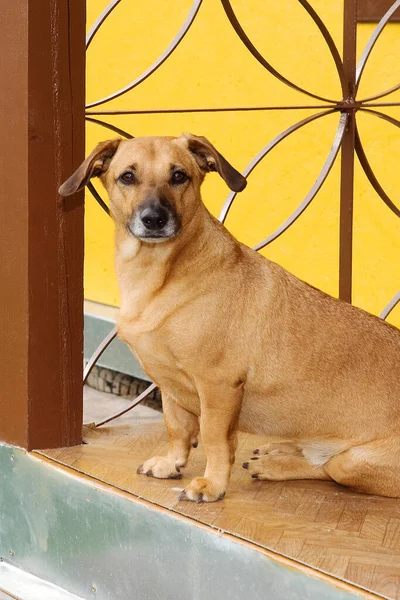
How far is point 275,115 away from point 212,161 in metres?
2.99

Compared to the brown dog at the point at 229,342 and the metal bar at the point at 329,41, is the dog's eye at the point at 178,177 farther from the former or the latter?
the metal bar at the point at 329,41

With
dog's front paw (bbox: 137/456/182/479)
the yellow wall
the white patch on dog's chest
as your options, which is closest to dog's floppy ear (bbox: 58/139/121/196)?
dog's front paw (bbox: 137/456/182/479)

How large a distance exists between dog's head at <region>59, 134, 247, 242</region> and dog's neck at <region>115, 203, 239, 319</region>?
7cm

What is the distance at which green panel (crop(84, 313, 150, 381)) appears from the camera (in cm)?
719

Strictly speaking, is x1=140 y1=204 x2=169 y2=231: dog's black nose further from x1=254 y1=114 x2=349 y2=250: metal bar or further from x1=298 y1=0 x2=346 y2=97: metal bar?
x1=298 y1=0 x2=346 y2=97: metal bar

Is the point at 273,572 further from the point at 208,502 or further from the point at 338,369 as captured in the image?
the point at 338,369

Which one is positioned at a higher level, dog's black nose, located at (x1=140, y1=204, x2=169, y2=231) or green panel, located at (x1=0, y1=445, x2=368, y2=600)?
dog's black nose, located at (x1=140, y1=204, x2=169, y2=231)

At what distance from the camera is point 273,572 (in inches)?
122

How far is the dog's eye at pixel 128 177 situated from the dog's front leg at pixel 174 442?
29.7 inches

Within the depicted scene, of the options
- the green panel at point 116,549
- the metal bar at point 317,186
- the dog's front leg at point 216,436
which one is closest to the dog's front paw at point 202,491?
the dog's front leg at point 216,436

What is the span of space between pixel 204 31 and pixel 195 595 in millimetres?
4315

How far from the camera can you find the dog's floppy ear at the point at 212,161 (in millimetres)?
3455

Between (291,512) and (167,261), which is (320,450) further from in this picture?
(167,261)

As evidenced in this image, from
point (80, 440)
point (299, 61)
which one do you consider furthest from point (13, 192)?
point (299, 61)
